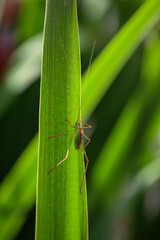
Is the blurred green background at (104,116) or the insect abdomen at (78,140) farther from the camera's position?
the blurred green background at (104,116)

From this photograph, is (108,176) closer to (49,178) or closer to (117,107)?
(117,107)

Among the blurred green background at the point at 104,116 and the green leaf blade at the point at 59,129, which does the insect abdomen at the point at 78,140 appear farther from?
the blurred green background at the point at 104,116

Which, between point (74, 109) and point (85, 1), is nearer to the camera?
point (74, 109)

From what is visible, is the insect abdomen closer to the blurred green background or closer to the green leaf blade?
the green leaf blade

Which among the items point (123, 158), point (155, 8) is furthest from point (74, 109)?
point (123, 158)

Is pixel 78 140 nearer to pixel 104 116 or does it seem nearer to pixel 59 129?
pixel 59 129

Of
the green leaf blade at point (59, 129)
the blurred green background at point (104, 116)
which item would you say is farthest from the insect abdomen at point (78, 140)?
the blurred green background at point (104, 116)

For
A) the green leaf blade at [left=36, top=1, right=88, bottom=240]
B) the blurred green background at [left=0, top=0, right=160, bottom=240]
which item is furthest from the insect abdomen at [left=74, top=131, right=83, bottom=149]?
the blurred green background at [left=0, top=0, right=160, bottom=240]

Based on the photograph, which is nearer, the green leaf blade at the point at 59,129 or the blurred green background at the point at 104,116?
the green leaf blade at the point at 59,129
